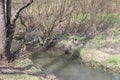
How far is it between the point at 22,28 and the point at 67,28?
2.45m

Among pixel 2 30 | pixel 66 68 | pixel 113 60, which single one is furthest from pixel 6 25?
pixel 113 60

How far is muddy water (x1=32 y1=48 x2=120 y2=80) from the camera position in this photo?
12367 millimetres

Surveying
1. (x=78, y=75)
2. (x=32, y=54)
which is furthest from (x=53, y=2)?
(x=78, y=75)

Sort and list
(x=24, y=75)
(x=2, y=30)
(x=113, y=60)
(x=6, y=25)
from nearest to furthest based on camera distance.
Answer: (x=24, y=75)
(x=2, y=30)
(x=6, y=25)
(x=113, y=60)

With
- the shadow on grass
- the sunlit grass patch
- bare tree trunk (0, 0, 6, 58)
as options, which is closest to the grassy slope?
the shadow on grass

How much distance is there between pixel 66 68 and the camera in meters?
13.4

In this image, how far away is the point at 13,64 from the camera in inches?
453

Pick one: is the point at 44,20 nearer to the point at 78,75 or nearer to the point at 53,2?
the point at 53,2

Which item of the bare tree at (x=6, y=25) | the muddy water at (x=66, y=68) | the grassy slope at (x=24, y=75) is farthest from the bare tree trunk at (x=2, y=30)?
the muddy water at (x=66, y=68)

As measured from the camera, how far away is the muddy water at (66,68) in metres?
12.4

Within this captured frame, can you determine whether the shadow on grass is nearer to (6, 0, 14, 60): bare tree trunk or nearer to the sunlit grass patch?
(6, 0, 14, 60): bare tree trunk

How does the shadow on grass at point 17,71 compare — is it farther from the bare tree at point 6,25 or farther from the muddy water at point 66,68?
the muddy water at point 66,68

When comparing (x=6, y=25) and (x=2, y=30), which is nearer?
(x=2, y=30)

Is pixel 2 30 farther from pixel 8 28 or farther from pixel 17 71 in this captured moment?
pixel 17 71
